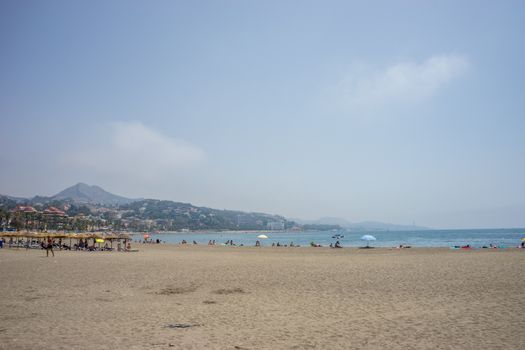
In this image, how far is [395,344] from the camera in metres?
7.19

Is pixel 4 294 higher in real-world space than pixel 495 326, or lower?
lower

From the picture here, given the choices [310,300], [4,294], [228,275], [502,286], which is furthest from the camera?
[228,275]

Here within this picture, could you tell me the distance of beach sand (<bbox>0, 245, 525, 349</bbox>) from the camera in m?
7.48

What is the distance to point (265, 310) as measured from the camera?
411 inches

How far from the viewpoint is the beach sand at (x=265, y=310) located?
24.6 feet

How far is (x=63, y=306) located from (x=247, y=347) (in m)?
6.93

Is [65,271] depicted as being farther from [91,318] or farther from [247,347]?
[247,347]

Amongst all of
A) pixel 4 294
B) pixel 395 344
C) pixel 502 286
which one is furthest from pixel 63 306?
pixel 502 286

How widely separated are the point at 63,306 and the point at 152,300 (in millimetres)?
2605

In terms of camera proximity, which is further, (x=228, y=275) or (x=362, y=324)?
(x=228, y=275)

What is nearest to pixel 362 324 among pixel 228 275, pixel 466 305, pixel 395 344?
pixel 395 344

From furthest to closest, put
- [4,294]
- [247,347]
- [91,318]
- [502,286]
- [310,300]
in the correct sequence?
[502,286] → [4,294] → [310,300] → [91,318] → [247,347]

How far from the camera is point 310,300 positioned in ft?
38.5

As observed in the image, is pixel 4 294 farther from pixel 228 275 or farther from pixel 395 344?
pixel 395 344
